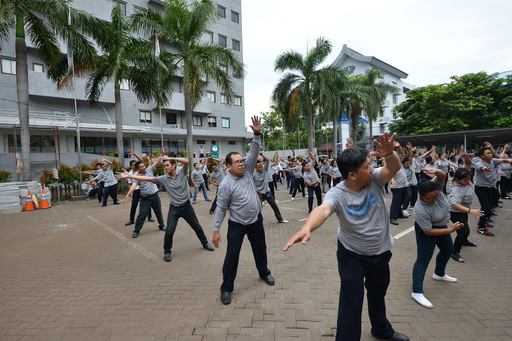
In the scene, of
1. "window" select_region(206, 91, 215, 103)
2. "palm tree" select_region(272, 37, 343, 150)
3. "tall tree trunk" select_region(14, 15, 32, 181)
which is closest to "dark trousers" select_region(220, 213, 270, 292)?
"tall tree trunk" select_region(14, 15, 32, 181)

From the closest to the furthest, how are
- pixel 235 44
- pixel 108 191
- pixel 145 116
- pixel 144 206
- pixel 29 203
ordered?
pixel 144 206 → pixel 29 203 → pixel 108 191 → pixel 145 116 → pixel 235 44

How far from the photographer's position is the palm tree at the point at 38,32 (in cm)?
1189

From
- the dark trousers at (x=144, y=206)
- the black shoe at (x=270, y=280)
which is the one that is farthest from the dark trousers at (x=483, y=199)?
the dark trousers at (x=144, y=206)

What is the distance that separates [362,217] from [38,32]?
1605cm

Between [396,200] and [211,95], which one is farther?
[211,95]

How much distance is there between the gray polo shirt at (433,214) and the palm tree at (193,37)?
12902 mm

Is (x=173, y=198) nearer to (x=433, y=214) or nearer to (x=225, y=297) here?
(x=225, y=297)

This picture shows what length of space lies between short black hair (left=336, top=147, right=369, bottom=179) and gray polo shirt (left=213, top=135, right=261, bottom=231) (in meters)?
1.63

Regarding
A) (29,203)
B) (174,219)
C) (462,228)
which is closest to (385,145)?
(462,228)

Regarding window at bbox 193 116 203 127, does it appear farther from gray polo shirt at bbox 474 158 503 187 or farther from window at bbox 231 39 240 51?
gray polo shirt at bbox 474 158 503 187

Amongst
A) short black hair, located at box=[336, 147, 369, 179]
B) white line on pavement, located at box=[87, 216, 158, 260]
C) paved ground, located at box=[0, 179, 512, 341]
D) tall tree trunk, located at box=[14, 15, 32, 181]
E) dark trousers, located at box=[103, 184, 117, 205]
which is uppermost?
tall tree trunk, located at box=[14, 15, 32, 181]

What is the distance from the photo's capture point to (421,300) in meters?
3.40

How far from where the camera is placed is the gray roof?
4494 centimetres

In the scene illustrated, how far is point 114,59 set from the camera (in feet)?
48.4
